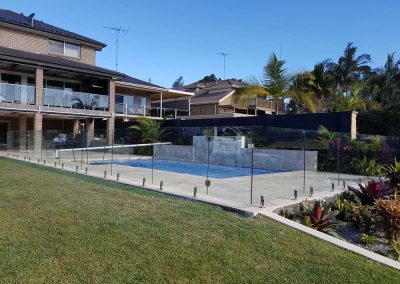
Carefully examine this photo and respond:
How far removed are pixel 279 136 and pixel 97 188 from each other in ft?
24.7

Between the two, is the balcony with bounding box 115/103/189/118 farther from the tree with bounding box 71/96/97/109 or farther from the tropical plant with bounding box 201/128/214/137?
the tropical plant with bounding box 201/128/214/137

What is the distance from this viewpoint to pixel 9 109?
22.3 metres

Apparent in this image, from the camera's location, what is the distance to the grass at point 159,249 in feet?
13.4

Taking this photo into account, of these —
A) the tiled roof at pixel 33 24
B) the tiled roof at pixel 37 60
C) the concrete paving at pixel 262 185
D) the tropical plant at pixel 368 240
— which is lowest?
the tropical plant at pixel 368 240

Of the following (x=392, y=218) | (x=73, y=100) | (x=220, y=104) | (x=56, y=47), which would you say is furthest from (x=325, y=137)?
(x=220, y=104)

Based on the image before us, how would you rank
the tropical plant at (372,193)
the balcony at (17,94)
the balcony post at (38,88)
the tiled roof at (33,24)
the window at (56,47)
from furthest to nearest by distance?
the window at (56,47) → the tiled roof at (33,24) → the balcony post at (38,88) → the balcony at (17,94) → the tropical plant at (372,193)

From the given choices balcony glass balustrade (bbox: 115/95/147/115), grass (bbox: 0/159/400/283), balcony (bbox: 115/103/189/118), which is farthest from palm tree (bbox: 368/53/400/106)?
grass (bbox: 0/159/400/283)

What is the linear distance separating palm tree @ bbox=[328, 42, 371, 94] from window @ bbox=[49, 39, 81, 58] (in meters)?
26.9

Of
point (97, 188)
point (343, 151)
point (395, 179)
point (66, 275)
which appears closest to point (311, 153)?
point (343, 151)

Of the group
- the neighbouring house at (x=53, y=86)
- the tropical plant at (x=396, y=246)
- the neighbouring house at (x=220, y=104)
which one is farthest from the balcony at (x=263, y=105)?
the tropical plant at (x=396, y=246)

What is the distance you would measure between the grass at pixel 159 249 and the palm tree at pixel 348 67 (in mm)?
39082

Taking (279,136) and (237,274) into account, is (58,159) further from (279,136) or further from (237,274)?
(237,274)

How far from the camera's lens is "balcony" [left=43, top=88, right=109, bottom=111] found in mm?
24188

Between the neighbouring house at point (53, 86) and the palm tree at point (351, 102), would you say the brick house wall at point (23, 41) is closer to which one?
the neighbouring house at point (53, 86)
